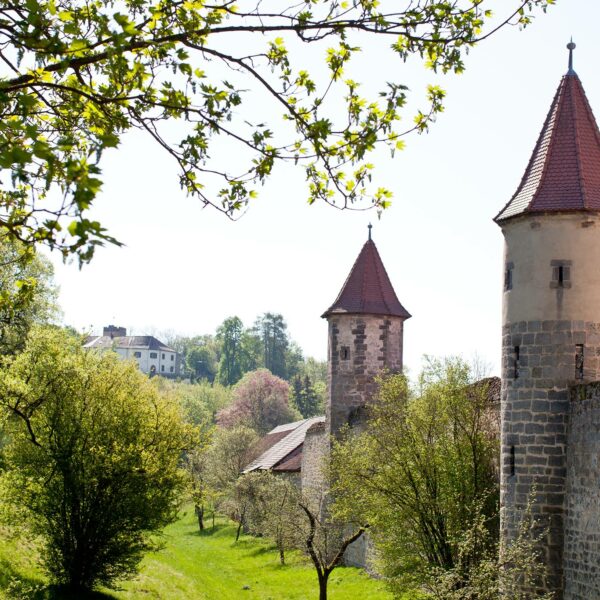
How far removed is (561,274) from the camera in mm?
17047

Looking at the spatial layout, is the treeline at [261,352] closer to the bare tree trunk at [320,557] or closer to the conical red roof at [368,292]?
the conical red roof at [368,292]

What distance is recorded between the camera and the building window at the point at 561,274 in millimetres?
16969

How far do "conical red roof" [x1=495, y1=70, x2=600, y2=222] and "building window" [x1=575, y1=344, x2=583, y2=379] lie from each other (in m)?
2.39

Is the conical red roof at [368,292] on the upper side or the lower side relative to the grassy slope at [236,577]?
upper

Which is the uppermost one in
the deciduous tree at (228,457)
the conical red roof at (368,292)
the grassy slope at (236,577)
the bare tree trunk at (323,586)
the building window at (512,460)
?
the conical red roof at (368,292)

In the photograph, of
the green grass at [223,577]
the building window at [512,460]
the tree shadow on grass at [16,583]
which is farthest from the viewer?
the green grass at [223,577]

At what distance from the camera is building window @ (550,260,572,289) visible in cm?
1697

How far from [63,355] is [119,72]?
1455 centimetres

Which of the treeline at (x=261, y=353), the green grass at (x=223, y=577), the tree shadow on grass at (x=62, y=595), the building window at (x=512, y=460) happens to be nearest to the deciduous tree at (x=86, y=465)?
the tree shadow on grass at (x=62, y=595)

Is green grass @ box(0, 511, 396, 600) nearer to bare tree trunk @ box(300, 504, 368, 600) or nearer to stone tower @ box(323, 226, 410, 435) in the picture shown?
bare tree trunk @ box(300, 504, 368, 600)

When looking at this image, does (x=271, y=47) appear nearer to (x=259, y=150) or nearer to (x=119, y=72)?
(x=259, y=150)

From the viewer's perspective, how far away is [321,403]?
88312 mm

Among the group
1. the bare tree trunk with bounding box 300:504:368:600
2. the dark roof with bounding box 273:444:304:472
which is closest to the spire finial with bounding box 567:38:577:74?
the bare tree trunk with bounding box 300:504:368:600

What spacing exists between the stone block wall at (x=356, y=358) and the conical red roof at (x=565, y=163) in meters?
12.7
